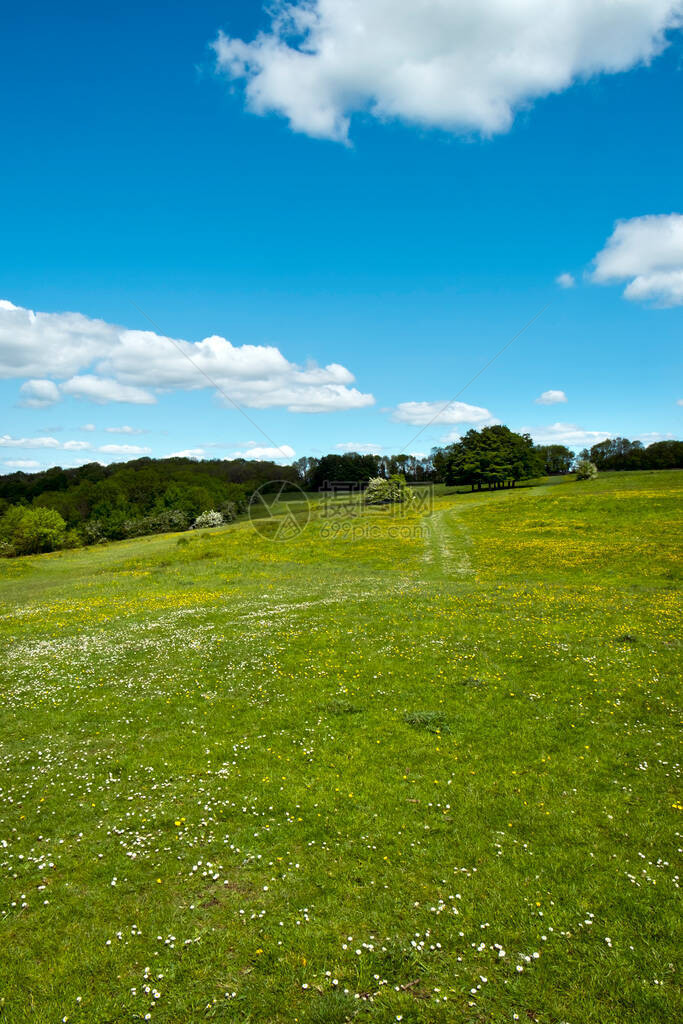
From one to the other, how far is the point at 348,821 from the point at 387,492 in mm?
95400

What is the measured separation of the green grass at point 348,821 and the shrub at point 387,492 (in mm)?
77003

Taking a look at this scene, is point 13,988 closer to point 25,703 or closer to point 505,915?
point 505,915

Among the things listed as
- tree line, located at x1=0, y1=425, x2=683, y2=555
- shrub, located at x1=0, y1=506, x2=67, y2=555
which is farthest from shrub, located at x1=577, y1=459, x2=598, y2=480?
shrub, located at x1=0, y1=506, x2=67, y2=555

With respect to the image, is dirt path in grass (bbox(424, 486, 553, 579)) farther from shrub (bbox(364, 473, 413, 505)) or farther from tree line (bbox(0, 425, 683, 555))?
tree line (bbox(0, 425, 683, 555))

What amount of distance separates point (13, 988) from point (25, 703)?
41.3 feet

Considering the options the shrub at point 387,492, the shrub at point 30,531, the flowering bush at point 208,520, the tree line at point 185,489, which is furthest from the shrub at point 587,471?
the shrub at point 30,531

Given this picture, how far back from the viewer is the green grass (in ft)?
23.5

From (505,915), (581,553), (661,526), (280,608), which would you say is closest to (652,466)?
(661,526)

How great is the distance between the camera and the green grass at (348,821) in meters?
7.16

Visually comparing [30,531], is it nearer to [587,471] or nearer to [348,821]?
[348,821]

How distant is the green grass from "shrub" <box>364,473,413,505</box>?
7700cm

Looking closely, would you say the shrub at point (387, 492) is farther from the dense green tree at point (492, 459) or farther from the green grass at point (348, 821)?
the green grass at point (348, 821)

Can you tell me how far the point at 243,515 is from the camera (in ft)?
477

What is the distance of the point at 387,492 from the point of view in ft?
344
